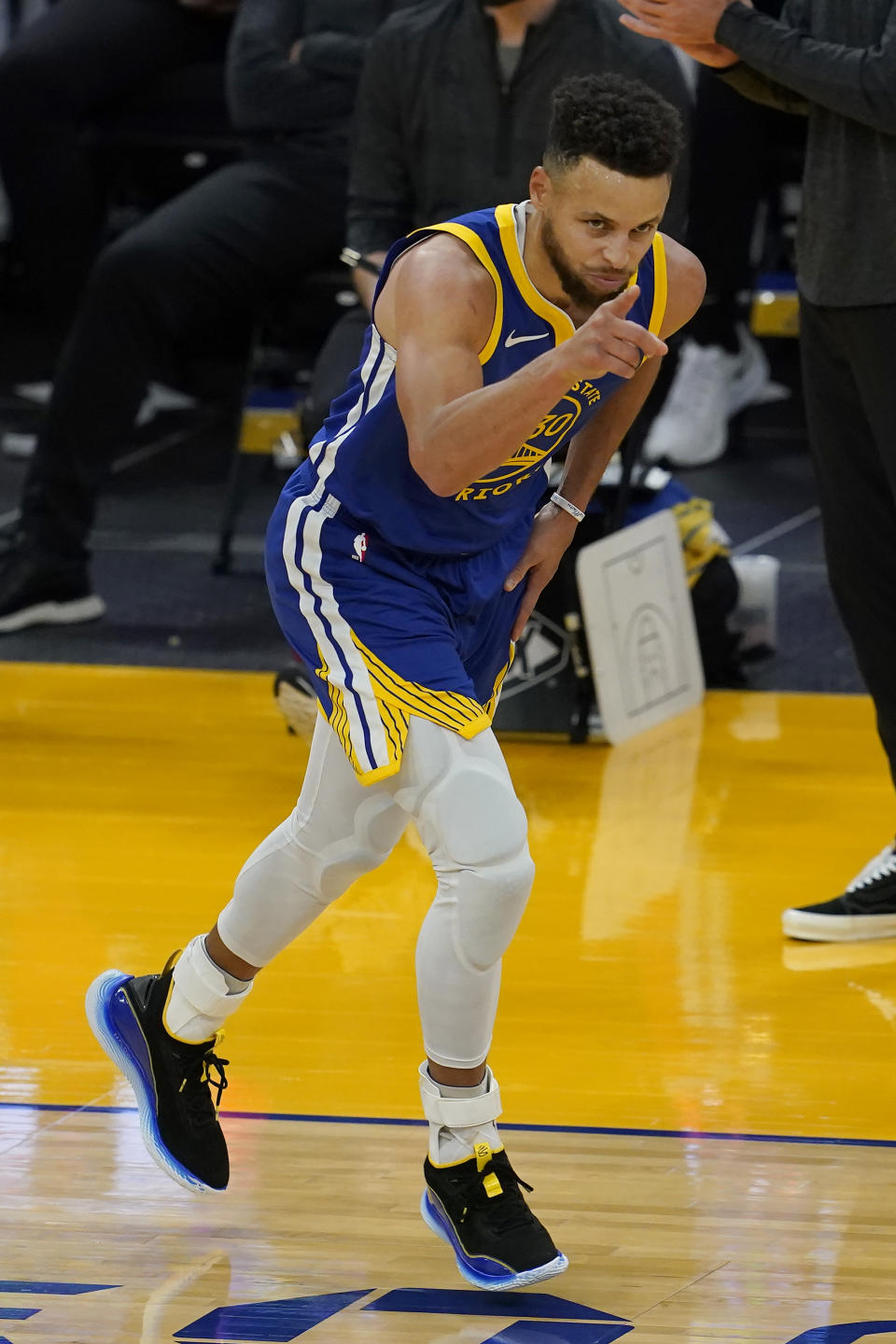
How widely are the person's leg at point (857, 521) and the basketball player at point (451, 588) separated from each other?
679 mm

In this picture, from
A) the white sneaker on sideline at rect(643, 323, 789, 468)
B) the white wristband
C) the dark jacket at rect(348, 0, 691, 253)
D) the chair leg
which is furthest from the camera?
the white sneaker on sideline at rect(643, 323, 789, 468)

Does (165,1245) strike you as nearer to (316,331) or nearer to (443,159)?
(443,159)

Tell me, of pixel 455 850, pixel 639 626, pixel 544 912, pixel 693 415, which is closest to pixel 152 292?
pixel 639 626

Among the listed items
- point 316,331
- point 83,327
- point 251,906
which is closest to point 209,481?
point 316,331

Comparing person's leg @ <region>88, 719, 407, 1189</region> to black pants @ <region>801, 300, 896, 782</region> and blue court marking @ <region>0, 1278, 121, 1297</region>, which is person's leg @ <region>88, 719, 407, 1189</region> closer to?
blue court marking @ <region>0, 1278, 121, 1297</region>

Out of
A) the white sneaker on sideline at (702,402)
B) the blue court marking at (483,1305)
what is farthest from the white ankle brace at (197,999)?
the white sneaker on sideline at (702,402)

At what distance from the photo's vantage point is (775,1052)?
301 centimetres

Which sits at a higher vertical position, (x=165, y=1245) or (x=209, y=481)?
(x=165, y=1245)

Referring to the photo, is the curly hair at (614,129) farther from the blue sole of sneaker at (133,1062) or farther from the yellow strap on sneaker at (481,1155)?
the blue sole of sneaker at (133,1062)

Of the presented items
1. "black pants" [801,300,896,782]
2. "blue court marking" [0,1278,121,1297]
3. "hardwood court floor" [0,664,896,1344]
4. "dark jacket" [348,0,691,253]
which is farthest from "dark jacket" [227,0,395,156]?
"blue court marking" [0,1278,121,1297]

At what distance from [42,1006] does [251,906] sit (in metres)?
0.82

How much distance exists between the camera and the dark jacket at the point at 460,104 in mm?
4332

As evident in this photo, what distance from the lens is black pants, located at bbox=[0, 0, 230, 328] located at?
249 inches

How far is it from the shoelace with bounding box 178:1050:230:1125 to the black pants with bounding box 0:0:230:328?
4547 millimetres
